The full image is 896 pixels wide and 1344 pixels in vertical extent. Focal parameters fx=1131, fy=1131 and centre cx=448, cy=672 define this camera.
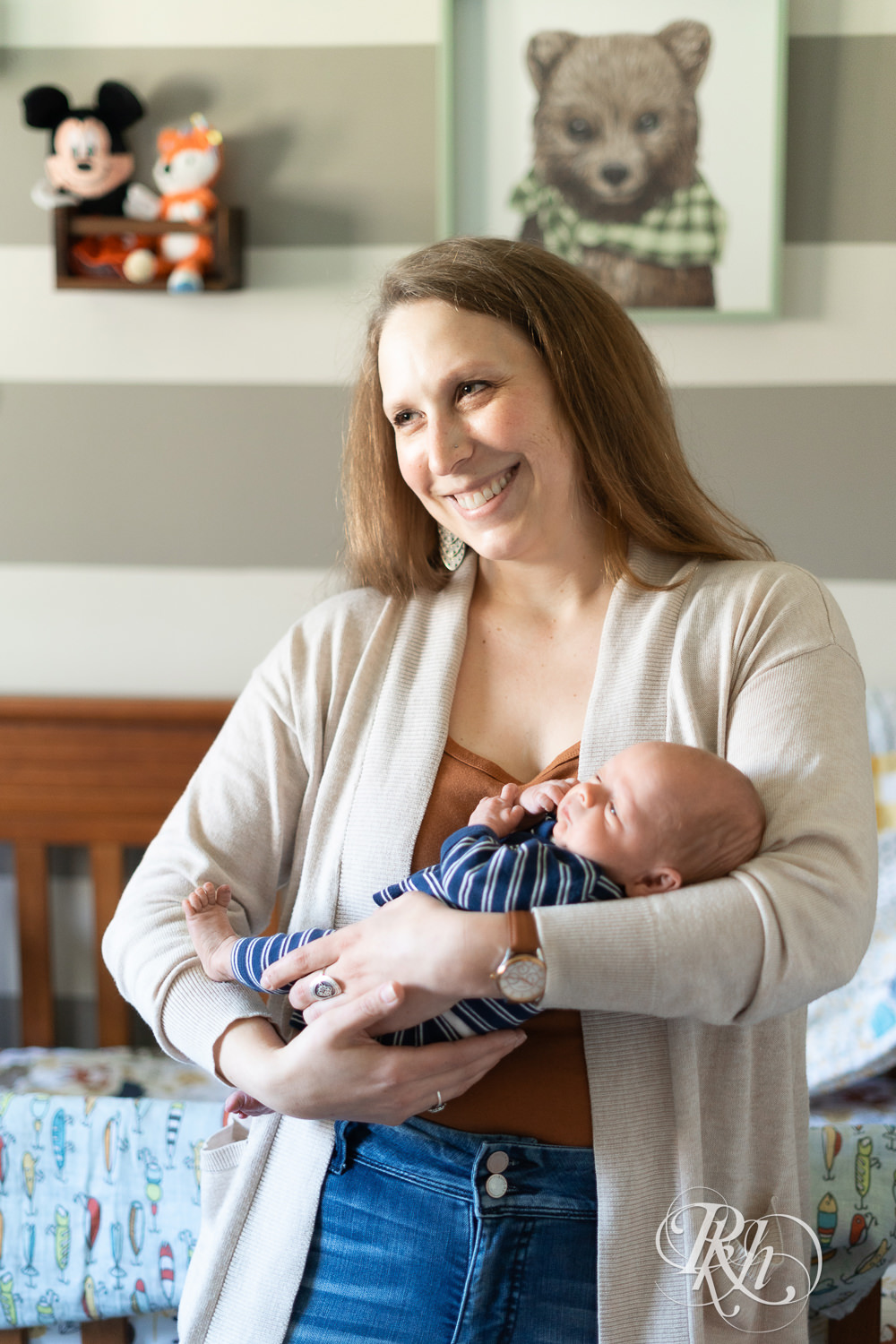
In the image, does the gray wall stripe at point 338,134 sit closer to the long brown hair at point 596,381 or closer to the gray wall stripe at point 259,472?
the gray wall stripe at point 259,472

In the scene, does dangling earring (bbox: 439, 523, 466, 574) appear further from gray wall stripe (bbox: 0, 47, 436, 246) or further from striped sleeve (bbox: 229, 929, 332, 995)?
gray wall stripe (bbox: 0, 47, 436, 246)

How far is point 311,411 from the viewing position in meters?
2.34

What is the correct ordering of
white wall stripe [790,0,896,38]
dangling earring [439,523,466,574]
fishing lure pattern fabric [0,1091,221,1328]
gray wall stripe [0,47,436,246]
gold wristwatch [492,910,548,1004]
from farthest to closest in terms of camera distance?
gray wall stripe [0,47,436,246] < white wall stripe [790,0,896,38] < fishing lure pattern fabric [0,1091,221,1328] < dangling earring [439,523,466,574] < gold wristwatch [492,910,548,1004]

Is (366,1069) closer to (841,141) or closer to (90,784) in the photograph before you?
(90,784)

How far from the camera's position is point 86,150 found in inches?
86.4

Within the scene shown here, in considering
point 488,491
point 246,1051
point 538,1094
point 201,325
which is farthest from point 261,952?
point 201,325

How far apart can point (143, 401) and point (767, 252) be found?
129cm

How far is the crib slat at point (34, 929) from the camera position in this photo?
237 cm

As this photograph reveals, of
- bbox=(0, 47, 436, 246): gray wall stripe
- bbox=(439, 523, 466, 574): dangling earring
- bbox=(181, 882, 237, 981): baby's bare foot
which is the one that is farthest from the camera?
bbox=(0, 47, 436, 246): gray wall stripe

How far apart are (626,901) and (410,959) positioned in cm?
19

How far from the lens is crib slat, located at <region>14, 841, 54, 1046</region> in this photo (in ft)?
7.76

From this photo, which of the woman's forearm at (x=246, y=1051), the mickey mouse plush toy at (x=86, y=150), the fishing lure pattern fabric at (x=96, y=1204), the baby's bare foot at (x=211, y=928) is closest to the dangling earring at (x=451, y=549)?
the baby's bare foot at (x=211, y=928)

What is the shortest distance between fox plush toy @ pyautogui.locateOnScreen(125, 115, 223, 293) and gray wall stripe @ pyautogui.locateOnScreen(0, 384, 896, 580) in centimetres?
24

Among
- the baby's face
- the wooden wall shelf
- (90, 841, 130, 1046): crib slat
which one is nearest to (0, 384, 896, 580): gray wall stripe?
the wooden wall shelf
